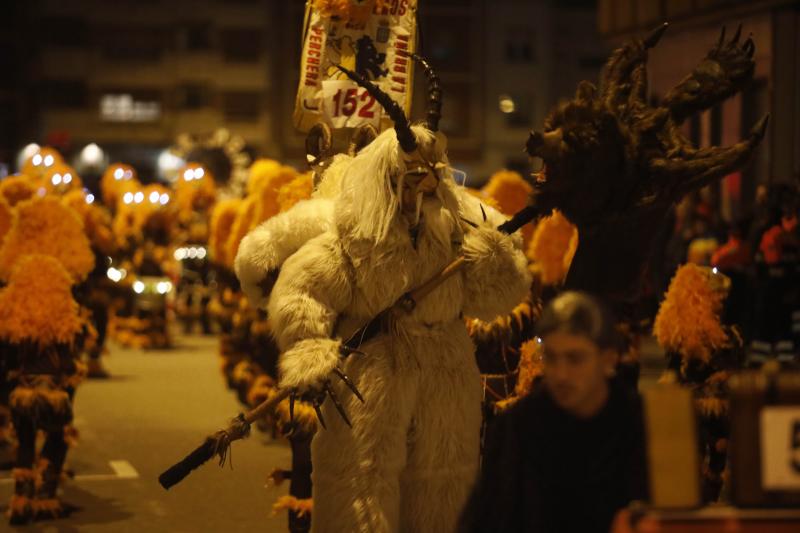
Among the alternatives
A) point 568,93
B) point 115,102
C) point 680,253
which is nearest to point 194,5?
point 115,102

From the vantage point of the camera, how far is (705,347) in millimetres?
7578

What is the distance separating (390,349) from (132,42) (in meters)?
54.9

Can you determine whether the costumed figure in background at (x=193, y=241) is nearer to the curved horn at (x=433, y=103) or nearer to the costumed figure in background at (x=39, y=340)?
the costumed figure in background at (x=39, y=340)

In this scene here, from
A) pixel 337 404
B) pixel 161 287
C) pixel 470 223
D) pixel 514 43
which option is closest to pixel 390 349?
pixel 337 404

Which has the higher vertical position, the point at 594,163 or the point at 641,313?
the point at 594,163

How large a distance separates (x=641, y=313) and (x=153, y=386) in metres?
8.47

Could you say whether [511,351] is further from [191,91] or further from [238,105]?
[191,91]

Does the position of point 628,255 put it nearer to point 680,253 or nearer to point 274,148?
point 680,253

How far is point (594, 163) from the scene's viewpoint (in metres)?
6.22

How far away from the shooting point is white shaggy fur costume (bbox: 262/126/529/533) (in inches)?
241

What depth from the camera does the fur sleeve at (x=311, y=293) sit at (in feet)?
20.1

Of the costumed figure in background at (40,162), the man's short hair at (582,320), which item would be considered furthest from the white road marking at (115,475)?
the man's short hair at (582,320)

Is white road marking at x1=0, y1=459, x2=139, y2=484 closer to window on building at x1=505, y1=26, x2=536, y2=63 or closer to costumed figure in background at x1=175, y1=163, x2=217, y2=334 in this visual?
costumed figure in background at x1=175, y1=163, x2=217, y2=334

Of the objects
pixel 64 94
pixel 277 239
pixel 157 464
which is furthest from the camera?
pixel 64 94
